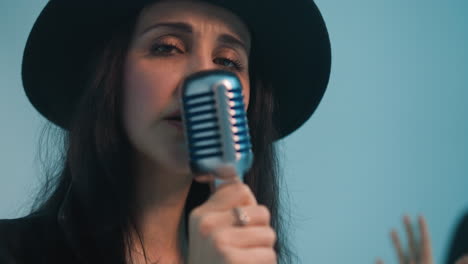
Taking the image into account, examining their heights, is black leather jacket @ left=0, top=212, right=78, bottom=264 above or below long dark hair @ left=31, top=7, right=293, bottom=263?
below

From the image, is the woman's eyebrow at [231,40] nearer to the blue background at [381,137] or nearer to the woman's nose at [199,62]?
the woman's nose at [199,62]

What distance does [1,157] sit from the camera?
3.90ft

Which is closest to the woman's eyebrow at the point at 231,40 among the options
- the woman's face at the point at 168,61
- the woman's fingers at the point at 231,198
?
the woman's face at the point at 168,61

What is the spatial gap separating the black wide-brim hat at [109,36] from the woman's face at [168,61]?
0.05 metres

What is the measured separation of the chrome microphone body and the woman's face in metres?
0.19

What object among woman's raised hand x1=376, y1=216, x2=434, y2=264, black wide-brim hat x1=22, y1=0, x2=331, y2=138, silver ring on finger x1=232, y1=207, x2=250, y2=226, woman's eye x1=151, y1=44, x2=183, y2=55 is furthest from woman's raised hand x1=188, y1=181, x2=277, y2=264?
black wide-brim hat x1=22, y1=0, x2=331, y2=138

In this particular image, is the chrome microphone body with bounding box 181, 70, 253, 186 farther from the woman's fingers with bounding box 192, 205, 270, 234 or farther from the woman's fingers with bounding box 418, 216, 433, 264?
the woman's fingers with bounding box 418, 216, 433, 264

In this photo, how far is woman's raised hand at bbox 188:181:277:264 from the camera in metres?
0.53

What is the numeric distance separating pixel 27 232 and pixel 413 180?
1.19 meters

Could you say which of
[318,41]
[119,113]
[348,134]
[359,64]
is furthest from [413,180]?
Result: [119,113]

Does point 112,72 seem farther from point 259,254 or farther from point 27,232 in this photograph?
point 259,254

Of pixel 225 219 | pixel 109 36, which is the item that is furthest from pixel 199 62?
pixel 225 219

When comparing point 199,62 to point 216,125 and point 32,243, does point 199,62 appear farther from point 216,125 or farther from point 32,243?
point 32,243

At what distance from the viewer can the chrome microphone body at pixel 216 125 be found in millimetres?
561
